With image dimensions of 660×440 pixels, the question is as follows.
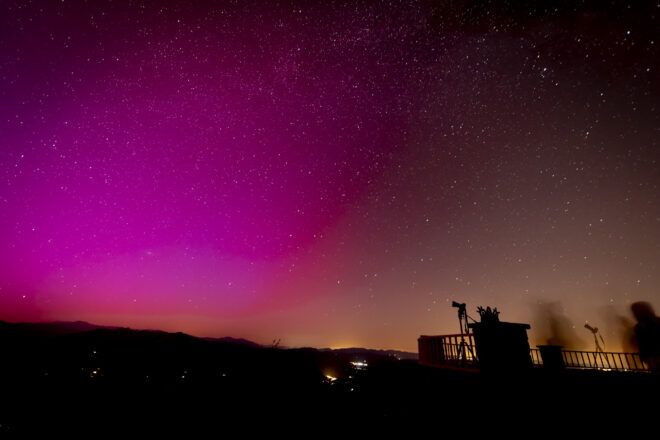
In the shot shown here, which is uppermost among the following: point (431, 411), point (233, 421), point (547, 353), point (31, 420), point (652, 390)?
point (547, 353)

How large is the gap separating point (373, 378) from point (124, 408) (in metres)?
7.63

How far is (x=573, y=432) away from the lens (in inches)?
154

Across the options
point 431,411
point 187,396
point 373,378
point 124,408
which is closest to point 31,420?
point 124,408

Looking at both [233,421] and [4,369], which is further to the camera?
[4,369]

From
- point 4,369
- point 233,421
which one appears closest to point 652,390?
point 233,421

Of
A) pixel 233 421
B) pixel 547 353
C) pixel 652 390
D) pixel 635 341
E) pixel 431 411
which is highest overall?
pixel 635 341

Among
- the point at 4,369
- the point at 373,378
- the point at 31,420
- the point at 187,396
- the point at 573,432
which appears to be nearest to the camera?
the point at 573,432

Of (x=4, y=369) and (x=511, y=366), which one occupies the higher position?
(x=511, y=366)

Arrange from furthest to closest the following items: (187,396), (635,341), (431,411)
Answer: (635,341) < (187,396) < (431,411)

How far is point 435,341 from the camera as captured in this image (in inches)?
388

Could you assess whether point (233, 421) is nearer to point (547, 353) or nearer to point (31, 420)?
point (31, 420)

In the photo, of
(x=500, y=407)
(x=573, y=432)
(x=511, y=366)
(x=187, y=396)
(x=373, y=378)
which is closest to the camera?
(x=573, y=432)

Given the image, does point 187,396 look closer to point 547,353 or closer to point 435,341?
point 435,341

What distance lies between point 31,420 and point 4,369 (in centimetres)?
1186
